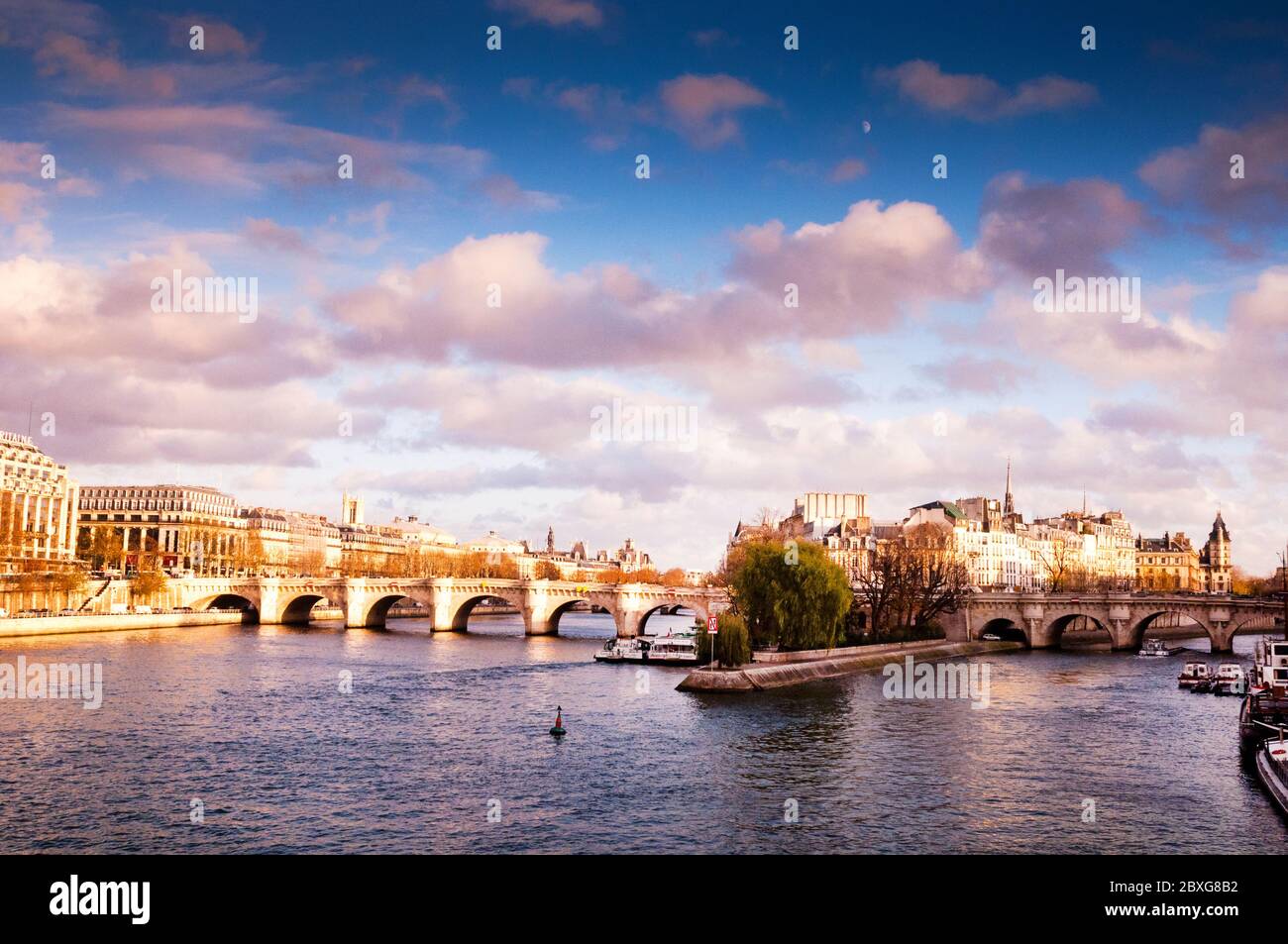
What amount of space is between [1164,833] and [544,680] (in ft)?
152

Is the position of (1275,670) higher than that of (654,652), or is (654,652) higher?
(1275,670)

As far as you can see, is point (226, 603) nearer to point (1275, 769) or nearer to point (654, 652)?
point (654, 652)

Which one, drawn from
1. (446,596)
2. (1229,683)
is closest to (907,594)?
(1229,683)

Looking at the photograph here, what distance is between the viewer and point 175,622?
122312 millimetres

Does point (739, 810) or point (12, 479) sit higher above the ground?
point (12, 479)

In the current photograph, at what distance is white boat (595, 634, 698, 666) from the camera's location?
9262 centimetres

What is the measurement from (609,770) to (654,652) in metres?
52.6

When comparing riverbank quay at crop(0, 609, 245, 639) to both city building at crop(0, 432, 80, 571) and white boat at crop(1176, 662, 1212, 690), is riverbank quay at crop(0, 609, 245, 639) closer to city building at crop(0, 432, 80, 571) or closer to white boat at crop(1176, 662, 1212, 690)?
city building at crop(0, 432, 80, 571)

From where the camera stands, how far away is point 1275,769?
3959cm
